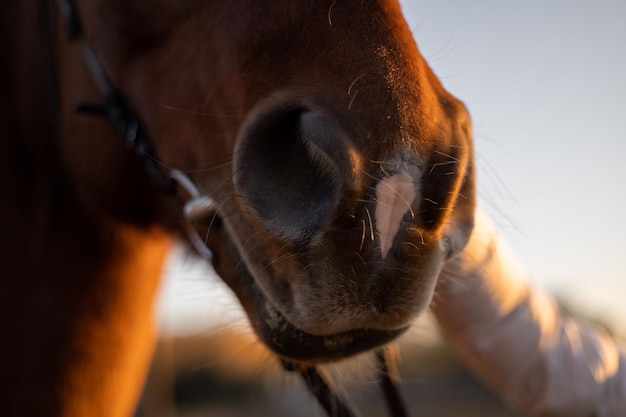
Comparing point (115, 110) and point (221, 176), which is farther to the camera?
point (115, 110)

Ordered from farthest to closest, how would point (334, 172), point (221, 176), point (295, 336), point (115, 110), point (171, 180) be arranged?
point (115, 110) < point (171, 180) < point (221, 176) < point (295, 336) < point (334, 172)

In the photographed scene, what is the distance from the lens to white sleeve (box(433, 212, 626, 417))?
165cm

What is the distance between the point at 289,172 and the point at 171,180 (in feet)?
1.72

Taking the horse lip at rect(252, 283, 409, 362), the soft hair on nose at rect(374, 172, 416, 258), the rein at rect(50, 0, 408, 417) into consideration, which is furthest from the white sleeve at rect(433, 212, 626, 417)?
the soft hair on nose at rect(374, 172, 416, 258)

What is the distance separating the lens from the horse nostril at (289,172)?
0.99 m

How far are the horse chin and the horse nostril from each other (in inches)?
7.1

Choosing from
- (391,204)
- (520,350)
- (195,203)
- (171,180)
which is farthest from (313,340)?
(520,350)

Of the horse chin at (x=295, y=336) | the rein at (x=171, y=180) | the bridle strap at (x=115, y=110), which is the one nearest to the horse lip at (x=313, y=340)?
the horse chin at (x=295, y=336)

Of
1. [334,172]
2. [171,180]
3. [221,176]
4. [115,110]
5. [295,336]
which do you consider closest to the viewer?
[334,172]

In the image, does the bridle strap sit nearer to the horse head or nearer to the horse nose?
the horse head

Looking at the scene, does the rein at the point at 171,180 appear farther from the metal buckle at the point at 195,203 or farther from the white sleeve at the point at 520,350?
the white sleeve at the point at 520,350

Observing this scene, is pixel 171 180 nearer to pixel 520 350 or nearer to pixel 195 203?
pixel 195 203

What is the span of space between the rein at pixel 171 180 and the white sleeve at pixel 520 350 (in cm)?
Result: 22

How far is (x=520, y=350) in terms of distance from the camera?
5.45 feet
